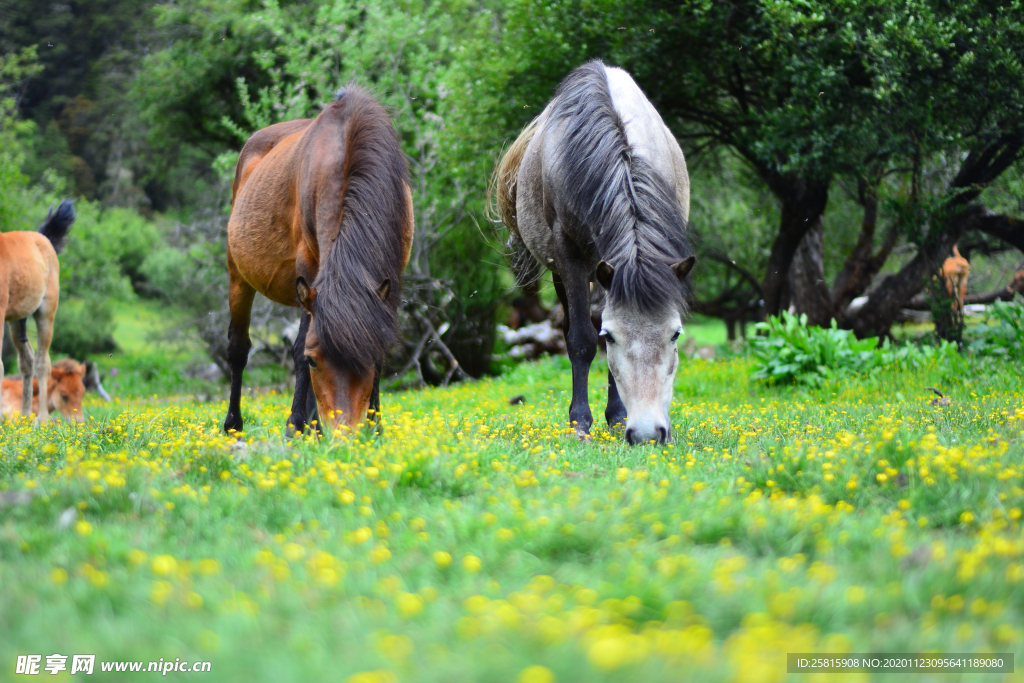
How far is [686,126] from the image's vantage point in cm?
1313

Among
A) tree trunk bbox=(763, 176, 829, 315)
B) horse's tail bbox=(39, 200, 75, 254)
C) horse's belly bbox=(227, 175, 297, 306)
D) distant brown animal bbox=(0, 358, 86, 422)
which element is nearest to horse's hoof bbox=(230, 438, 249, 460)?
horse's belly bbox=(227, 175, 297, 306)

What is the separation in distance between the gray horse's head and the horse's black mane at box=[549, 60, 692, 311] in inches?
2.3

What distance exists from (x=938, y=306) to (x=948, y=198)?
136cm

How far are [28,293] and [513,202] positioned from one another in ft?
17.2

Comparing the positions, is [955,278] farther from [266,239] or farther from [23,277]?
[23,277]

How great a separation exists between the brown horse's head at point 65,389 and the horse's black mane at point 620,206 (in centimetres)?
800

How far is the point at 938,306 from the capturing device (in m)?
9.06

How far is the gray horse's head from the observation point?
4.25 meters

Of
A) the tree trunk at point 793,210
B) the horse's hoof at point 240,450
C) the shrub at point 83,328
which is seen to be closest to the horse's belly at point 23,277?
the horse's hoof at point 240,450

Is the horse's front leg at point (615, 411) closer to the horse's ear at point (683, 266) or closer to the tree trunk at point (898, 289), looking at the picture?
the horse's ear at point (683, 266)

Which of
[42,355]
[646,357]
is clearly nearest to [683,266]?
[646,357]

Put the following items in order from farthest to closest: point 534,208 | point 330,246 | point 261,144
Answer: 1. point 261,144
2. point 534,208
3. point 330,246

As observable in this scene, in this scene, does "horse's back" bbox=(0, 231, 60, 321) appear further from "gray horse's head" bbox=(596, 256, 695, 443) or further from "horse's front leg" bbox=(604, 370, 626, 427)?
"gray horse's head" bbox=(596, 256, 695, 443)

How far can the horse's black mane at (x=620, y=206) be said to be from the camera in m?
4.24
